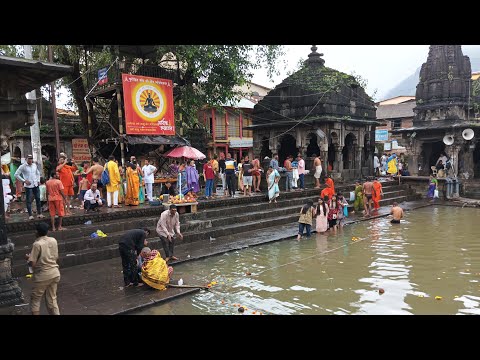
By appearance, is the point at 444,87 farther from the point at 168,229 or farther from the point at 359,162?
the point at 168,229

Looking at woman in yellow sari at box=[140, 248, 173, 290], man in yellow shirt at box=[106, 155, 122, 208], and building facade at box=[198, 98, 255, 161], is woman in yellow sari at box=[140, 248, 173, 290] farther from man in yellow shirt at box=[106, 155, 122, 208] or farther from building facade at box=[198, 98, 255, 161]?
building facade at box=[198, 98, 255, 161]

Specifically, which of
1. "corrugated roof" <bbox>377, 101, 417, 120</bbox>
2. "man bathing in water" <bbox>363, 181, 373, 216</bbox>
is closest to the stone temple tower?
"man bathing in water" <bbox>363, 181, 373, 216</bbox>

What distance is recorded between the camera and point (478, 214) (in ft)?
52.8

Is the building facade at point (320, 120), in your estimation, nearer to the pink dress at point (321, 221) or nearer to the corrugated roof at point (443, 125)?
the corrugated roof at point (443, 125)

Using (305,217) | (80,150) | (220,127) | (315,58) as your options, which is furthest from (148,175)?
(220,127)

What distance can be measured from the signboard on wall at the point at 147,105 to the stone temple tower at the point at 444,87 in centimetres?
1768

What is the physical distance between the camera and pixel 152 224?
11.3m

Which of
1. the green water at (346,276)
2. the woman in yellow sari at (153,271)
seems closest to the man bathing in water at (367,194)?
the green water at (346,276)

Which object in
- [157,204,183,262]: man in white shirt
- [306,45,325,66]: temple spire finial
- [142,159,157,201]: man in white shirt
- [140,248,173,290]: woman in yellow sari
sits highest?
[306,45,325,66]: temple spire finial

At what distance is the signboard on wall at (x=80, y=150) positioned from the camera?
20.8 meters

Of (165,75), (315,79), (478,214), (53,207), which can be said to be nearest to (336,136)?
(315,79)

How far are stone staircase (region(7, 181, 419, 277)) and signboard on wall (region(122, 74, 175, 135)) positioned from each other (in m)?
3.81

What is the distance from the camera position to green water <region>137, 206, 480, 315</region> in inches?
250

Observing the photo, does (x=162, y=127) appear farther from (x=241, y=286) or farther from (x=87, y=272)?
(x=241, y=286)
